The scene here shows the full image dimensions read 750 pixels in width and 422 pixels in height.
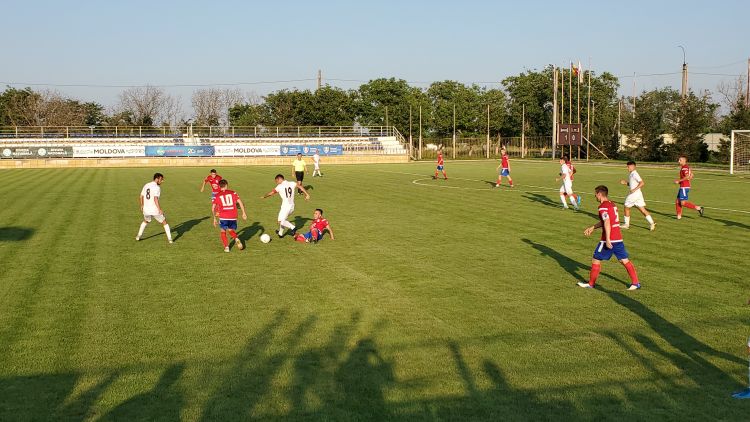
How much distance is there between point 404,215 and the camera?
71.4ft

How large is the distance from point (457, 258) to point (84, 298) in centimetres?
746

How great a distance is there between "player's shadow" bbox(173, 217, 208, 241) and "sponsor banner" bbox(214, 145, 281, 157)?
47.6 meters

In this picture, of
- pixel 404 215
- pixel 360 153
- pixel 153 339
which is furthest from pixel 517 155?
pixel 153 339

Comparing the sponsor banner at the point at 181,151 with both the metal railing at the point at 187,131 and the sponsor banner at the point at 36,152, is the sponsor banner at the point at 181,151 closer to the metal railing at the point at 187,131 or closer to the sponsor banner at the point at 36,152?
the metal railing at the point at 187,131

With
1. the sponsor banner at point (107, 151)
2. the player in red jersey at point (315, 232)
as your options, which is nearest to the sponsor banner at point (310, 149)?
the sponsor banner at point (107, 151)

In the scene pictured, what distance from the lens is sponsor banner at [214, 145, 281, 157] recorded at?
67.3m

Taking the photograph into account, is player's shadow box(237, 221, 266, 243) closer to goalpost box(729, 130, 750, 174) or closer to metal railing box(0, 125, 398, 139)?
goalpost box(729, 130, 750, 174)

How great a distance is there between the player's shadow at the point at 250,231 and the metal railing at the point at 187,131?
2152 inches

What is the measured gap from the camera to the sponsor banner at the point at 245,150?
221 ft

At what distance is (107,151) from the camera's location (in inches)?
2525

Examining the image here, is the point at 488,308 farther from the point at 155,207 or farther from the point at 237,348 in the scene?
the point at 155,207

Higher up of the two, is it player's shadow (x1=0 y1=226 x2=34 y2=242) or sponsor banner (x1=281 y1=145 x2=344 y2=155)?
sponsor banner (x1=281 y1=145 x2=344 y2=155)

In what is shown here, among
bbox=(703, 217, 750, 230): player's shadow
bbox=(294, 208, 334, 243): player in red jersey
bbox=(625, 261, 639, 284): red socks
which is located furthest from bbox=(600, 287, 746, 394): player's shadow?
bbox=(703, 217, 750, 230): player's shadow

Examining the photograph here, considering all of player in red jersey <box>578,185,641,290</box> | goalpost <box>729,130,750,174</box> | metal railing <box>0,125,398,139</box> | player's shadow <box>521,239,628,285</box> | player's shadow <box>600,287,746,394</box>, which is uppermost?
metal railing <box>0,125,398,139</box>
